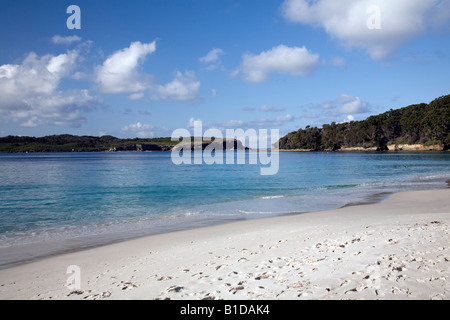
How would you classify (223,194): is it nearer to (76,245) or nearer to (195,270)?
(76,245)

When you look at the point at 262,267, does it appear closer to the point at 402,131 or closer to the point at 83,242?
the point at 83,242

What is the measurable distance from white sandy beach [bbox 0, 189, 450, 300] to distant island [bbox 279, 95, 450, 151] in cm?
14468

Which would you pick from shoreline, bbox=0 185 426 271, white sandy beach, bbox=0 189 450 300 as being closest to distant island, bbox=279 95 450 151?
shoreline, bbox=0 185 426 271

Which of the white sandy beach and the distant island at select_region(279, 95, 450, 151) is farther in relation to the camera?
the distant island at select_region(279, 95, 450, 151)

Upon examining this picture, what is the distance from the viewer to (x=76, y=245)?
10.9m

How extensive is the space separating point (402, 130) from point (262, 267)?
572ft

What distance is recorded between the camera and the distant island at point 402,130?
419 ft

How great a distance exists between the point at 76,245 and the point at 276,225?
8.04 meters

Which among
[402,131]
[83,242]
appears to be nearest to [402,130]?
[402,131]

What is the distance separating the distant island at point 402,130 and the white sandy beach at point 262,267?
14468 centimetres

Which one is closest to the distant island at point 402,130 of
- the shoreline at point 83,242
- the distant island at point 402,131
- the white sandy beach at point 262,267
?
the distant island at point 402,131

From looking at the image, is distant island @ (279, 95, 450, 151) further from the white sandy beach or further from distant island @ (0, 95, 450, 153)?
the white sandy beach

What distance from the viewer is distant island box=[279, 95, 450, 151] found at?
12756 cm

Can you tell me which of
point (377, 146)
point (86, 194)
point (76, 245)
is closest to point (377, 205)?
point (76, 245)
